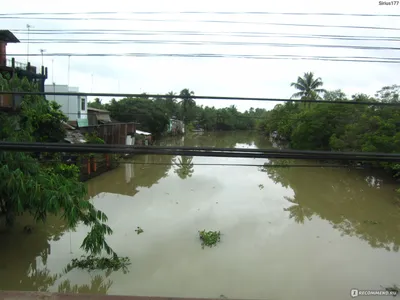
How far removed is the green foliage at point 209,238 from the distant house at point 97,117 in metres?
17.5

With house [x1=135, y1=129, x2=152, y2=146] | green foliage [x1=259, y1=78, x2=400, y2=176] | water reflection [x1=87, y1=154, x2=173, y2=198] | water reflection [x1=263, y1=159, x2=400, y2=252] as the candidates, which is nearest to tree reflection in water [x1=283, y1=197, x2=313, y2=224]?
water reflection [x1=263, y1=159, x2=400, y2=252]

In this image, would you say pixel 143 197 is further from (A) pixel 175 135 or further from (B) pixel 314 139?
(A) pixel 175 135

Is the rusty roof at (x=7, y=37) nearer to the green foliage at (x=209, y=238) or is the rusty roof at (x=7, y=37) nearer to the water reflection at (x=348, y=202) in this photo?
the green foliage at (x=209, y=238)

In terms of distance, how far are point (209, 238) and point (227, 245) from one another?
0.54 meters

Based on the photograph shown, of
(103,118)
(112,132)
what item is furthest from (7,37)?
(103,118)

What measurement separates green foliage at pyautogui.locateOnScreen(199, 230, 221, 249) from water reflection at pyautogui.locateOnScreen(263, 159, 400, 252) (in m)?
3.76

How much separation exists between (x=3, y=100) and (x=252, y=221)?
26.1 ft

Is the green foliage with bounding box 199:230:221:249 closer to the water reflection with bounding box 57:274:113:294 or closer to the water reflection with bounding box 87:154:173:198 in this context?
the water reflection with bounding box 57:274:113:294

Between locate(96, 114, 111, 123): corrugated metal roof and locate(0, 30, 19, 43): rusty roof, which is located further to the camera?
locate(96, 114, 111, 123): corrugated metal roof

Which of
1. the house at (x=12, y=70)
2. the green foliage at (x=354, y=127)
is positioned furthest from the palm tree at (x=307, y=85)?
the house at (x=12, y=70)

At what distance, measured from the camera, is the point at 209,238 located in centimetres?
852

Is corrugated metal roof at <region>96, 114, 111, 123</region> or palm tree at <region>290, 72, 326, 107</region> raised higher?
palm tree at <region>290, 72, 326, 107</region>

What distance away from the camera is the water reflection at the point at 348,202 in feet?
33.7

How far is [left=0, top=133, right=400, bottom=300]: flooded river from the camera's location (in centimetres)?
650
